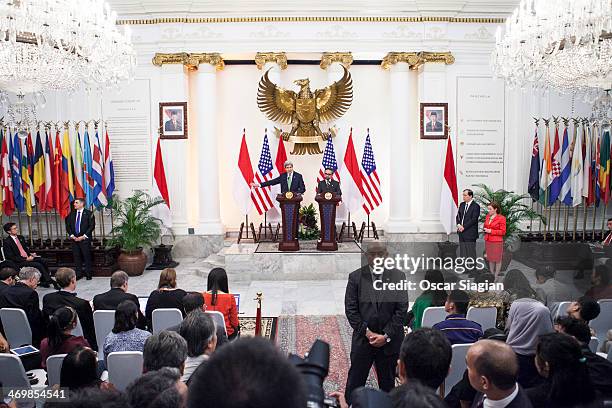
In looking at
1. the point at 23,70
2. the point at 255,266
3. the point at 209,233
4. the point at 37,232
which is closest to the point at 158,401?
the point at 23,70

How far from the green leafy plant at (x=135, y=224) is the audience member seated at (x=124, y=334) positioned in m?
6.19

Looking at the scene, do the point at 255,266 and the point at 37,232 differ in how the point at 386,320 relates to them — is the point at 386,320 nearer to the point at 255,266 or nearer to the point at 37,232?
the point at 255,266

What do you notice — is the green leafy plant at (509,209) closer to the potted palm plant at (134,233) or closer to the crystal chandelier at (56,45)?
the potted palm plant at (134,233)

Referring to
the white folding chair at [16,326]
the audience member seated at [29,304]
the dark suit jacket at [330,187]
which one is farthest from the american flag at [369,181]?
the white folding chair at [16,326]

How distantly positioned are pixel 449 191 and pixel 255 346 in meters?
9.36

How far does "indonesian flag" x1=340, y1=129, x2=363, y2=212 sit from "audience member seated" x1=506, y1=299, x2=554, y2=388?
271 inches

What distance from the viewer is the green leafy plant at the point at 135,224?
30.2ft

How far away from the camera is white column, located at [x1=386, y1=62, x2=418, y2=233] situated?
10188 mm

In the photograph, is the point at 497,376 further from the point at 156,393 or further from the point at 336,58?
the point at 336,58

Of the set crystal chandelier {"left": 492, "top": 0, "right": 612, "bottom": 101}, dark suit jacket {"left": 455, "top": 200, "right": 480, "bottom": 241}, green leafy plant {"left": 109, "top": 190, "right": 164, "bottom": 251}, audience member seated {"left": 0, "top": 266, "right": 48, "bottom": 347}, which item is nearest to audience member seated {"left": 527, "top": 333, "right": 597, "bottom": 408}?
crystal chandelier {"left": 492, "top": 0, "right": 612, "bottom": 101}

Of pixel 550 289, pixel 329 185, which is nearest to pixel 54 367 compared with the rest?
pixel 550 289

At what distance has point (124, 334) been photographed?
130 inches

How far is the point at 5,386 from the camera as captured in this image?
3.03m

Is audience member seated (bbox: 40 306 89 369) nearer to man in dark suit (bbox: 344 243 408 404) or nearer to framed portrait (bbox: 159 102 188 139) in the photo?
man in dark suit (bbox: 344 243 408 404)
